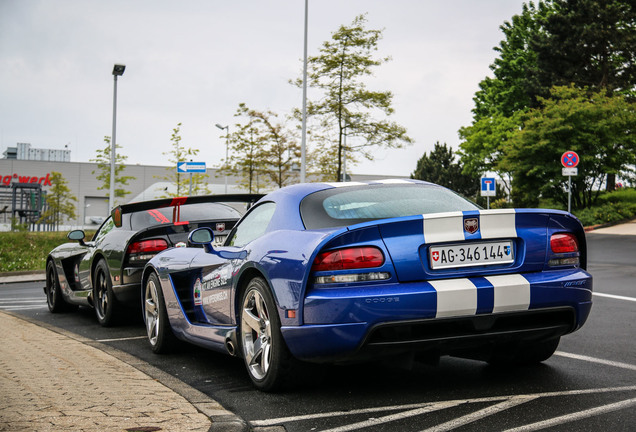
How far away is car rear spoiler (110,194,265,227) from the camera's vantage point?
24.8 ft

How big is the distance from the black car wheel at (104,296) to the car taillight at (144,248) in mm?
524

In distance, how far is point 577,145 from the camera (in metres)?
33.7

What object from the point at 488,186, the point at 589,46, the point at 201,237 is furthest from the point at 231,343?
the point at 589,46

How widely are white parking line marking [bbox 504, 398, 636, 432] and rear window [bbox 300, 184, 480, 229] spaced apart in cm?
152

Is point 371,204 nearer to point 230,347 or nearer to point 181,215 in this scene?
point 230,347

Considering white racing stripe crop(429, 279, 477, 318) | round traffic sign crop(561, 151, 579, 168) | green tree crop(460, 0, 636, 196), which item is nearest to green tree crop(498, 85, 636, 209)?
green tree crop(460, 0, 636, 196)

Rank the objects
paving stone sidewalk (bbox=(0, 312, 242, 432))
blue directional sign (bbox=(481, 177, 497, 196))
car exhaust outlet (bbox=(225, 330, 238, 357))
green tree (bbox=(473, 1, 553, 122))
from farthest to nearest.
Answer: green tree (bbox=(473, 1, 553, 122)) < blue directional sign (bbox=(481, 177, 497, 196)) < car exhaust outlet (bbox=(225, 330, 238, 357)) < paving stone sidewalk (bbox=(0, 312, 242, 432))

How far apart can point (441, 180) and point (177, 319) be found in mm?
57331

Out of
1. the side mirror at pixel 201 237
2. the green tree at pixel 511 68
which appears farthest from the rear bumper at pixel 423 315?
the green tree at pixel 511 68

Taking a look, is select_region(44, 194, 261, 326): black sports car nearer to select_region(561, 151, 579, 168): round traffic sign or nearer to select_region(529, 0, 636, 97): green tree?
select_region(561, 151, 579, 168): round traffic sign

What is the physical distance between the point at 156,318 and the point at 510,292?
359 centimetres

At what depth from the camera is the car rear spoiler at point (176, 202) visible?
7555mm

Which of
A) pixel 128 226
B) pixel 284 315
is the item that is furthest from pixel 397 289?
pixel 128 226

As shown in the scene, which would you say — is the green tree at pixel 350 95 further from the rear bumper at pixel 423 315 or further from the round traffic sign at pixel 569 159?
the rear bumper at pixel 423 315
